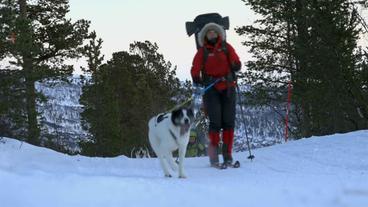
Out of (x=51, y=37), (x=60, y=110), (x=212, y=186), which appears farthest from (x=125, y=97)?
(x=212, y=186)

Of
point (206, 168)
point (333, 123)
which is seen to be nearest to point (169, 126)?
point (206, 168)

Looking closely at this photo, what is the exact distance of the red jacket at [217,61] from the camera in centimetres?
805

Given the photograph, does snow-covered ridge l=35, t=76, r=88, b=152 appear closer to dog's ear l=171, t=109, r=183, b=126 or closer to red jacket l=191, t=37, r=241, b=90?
red jacket l=191, t=37, r=241, b=90

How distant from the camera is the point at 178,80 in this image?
32312mm

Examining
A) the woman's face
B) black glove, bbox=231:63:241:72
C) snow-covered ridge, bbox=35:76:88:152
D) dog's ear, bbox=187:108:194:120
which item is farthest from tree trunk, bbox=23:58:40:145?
dog's ear, bbox=187:108:194:120

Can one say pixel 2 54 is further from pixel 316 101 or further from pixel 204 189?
pixel 204 189

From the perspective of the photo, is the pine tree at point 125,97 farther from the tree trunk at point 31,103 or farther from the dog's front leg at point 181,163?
the dog's front leg at point 181,163

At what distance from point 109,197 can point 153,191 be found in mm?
510

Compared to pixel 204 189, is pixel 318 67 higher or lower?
higher

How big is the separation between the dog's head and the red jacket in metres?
0.84

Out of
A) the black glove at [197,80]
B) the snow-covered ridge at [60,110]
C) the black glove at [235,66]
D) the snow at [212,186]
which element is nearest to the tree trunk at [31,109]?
the snow-covered ridge at [60,110]

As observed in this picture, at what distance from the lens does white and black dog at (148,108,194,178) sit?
7292 mm

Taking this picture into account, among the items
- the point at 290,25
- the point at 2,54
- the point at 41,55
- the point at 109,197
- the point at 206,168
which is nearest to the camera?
the point at 109,197

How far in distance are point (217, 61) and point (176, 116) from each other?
1.25 metres
